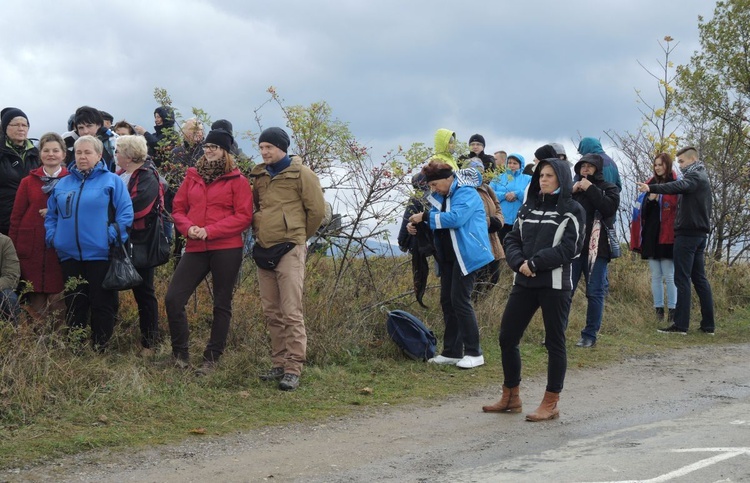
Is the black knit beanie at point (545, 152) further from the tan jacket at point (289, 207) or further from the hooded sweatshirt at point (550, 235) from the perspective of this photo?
the tan jacket at point (289, 207)

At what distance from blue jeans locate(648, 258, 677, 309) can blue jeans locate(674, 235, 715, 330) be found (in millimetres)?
319

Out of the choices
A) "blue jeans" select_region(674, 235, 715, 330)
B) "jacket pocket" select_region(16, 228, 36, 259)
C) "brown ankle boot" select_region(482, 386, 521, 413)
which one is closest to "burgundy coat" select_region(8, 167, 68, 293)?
"jacket pocket" select_region(16, 228, 36, 259)

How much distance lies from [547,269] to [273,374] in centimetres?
257

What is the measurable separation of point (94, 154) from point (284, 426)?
122 inches

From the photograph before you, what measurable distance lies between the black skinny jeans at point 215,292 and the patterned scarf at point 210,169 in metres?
0.66

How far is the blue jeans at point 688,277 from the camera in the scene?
38.1 feet

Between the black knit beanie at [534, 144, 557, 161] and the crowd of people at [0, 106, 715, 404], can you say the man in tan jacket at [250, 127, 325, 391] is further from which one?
the black knit beanie at [534, 144, 557, 161]

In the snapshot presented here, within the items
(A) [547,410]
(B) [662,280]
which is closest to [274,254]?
(A) [547,410]

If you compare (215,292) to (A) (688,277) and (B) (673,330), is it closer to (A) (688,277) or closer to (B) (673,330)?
(A) (688,277)

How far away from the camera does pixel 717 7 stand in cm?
1978

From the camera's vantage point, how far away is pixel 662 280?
41.0 feet

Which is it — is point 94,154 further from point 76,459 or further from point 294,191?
point 76,459

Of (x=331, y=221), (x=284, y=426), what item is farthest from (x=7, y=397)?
(x=331, y=221)

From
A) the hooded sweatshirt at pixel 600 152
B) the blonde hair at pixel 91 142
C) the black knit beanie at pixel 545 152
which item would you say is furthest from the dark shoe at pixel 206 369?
the hooded sweatshirt at pixel 600 152
